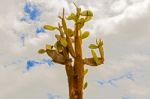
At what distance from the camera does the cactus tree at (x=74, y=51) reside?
564 cm

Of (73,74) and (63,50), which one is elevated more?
(63,50)

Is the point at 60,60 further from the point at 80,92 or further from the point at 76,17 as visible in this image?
the point at 76,17

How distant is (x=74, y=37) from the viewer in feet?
20.5

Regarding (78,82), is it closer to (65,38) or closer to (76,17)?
(65,38)

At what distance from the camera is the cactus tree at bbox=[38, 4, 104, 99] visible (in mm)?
5637

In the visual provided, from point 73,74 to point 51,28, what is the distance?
4.69 ft

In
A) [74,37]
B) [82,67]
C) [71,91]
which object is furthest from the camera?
[74,37]

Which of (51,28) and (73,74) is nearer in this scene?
(73,74)

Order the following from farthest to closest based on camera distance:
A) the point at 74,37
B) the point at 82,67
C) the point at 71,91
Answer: the point at 74,37 < the point at 82,67 < the point at 71,91

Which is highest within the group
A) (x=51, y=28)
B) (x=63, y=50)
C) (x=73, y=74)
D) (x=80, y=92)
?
(x=51, y=28)

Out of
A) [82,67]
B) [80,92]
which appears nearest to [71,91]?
[80,92]

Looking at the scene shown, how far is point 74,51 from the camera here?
5988 mm

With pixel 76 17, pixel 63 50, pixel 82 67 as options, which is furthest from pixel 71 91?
pixel 76 17

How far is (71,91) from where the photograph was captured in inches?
215
